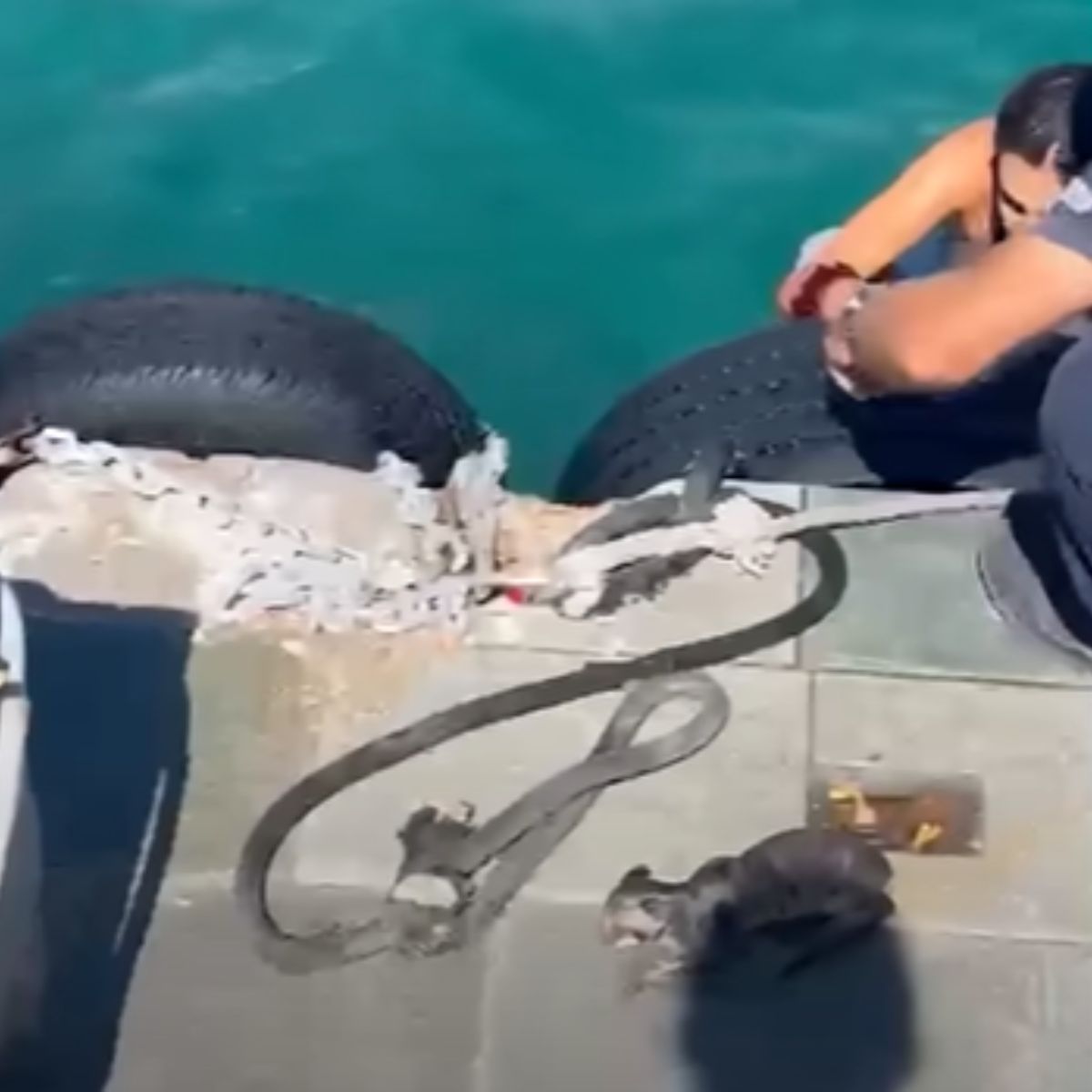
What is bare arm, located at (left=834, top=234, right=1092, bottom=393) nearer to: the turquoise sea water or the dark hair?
the dark hair

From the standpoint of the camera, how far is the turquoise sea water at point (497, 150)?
4.74 m

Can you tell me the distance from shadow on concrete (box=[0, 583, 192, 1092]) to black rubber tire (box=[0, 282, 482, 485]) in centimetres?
42

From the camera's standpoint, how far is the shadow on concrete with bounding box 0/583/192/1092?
254cm

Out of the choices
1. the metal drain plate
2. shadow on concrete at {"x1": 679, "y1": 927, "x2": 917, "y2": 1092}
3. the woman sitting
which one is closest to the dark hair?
the woman sitting

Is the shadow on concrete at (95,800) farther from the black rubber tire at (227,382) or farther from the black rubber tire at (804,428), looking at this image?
the black rubber tire at (804,428)

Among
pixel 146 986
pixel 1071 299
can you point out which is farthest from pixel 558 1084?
pixel 1071 299

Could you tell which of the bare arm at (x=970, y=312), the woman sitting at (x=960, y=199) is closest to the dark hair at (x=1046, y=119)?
the woman sitting at (x=960, y=199)

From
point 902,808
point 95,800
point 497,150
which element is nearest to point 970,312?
point 902,808

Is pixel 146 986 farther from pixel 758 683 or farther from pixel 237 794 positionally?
pixel 758 683

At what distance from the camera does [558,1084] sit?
2.52 meters

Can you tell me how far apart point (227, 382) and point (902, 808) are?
1089mm

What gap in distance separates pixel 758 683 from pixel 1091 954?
505 millimetres

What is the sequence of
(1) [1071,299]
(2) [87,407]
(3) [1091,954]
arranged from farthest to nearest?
(2) [87,407], (3) [1091,954], (1) [1071,299]

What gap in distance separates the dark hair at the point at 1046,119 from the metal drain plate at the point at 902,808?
80cm
